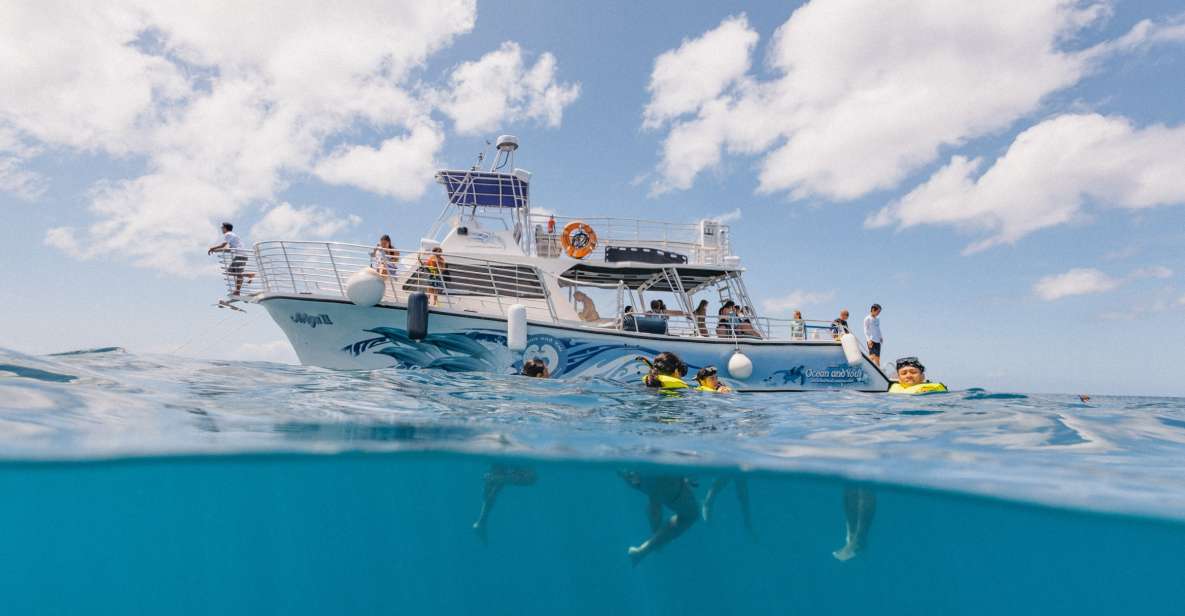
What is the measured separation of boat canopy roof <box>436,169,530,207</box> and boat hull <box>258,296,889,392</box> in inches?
154

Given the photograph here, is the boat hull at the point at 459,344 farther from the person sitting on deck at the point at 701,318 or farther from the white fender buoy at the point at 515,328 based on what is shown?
the person sitting on deck at the point at 701,318

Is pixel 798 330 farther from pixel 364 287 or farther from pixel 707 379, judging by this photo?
pixel 364 287

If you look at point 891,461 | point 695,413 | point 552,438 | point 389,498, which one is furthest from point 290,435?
point 891,461

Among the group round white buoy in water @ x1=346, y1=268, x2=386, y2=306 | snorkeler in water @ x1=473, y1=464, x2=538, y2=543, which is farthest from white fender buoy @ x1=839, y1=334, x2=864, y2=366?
round white buoy in water @ x1=346, y1=268, x2=386, y2=306

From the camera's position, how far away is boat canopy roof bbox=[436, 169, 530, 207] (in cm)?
1383

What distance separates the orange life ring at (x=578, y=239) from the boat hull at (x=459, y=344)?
2251 millimetres

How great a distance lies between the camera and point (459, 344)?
10.9 m

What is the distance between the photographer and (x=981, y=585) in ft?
45.2

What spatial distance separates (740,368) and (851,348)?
256 cm

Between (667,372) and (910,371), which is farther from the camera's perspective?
(910,371)

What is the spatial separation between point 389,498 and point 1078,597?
18.3 meters

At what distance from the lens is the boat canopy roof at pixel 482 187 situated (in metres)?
13.8

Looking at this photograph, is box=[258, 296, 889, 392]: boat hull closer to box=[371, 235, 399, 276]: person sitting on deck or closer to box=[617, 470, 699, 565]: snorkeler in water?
box=[371, 235, 399, 276]: person sitting on deck

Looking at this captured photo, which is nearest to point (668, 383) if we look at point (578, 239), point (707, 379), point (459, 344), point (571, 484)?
point (707, 379)
